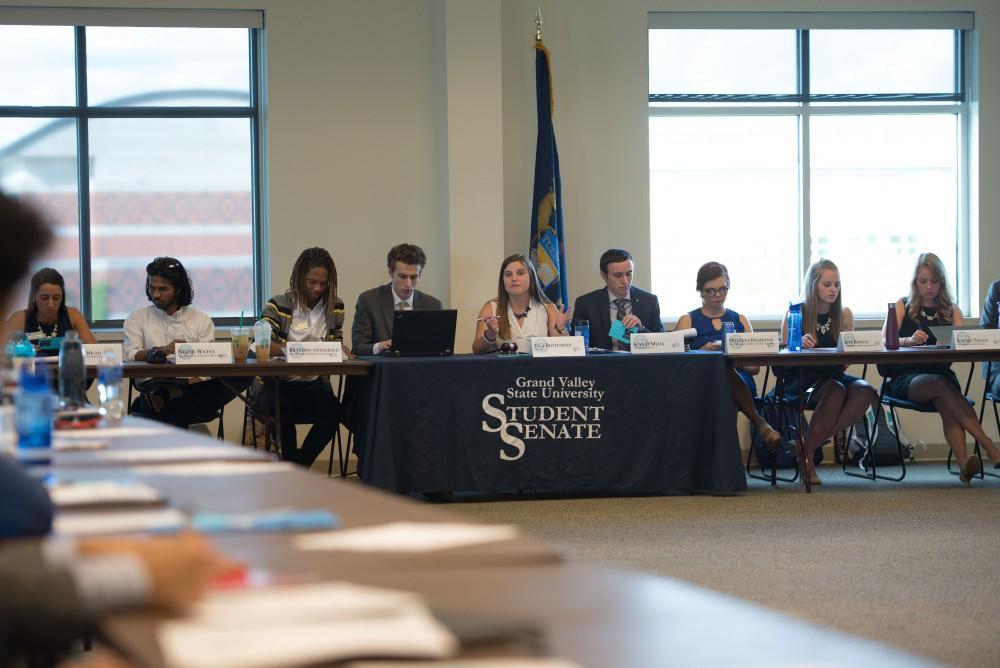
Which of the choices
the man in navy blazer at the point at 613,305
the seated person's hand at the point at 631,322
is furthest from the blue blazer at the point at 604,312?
the seated person's hand at the point at 631,322

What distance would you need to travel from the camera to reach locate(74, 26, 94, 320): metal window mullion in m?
7.06

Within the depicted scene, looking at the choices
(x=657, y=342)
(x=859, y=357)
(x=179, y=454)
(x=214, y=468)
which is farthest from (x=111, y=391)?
(x=859, y=357)

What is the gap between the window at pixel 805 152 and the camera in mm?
7578

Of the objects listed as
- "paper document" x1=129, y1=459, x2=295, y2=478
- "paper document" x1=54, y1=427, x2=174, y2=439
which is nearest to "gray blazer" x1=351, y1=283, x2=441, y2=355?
"paper document" x1=54, y1=427, x2=174, y2=439

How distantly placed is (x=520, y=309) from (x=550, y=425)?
81 centimetres

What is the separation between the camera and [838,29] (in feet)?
25.1

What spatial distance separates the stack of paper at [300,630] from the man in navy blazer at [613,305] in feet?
16.6

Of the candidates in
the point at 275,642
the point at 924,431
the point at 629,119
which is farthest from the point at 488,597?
the point at 924,431

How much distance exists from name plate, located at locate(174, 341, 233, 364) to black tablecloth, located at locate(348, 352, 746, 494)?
65cm

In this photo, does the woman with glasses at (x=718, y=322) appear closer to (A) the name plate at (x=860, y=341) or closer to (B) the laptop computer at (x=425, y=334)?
(A) the name plate at (x=860, y=341)

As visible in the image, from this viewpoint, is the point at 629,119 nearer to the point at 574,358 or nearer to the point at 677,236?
the point at 677,236

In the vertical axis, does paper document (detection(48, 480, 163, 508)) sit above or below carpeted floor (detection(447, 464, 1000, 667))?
above

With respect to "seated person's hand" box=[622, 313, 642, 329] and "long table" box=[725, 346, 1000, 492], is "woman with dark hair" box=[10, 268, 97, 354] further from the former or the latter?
"long table" box=[725, 346, 1000, 492]

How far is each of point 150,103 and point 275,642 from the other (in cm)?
671
